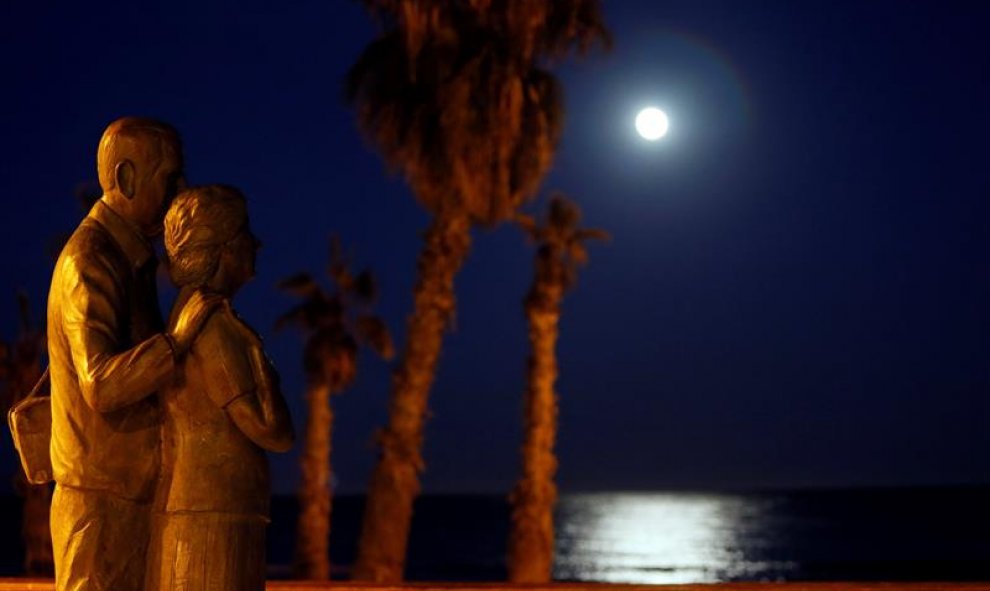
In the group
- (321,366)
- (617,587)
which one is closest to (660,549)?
(321,366)

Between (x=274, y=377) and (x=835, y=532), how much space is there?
4024 inches

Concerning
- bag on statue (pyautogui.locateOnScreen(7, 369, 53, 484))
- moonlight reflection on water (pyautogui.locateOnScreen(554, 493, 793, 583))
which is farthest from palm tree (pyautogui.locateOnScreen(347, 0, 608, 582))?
moonlight reflection on water (pyautogui.locateOnScreen(554, 493, 793, 583))

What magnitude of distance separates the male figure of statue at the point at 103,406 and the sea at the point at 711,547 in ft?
95.2

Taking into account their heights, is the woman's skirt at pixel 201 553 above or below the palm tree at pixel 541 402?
below

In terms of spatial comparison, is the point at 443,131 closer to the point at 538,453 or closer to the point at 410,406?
the point at 410,406

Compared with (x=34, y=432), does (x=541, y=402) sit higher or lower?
higher

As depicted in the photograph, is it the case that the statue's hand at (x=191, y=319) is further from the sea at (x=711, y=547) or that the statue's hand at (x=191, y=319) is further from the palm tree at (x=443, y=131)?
the sea at (x=711, y=547)

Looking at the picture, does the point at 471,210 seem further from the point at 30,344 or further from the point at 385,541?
the point at 30,344

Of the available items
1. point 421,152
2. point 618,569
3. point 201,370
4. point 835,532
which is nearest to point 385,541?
point 421,152

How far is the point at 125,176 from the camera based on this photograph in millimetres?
4039

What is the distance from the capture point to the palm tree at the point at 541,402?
62.1 ft

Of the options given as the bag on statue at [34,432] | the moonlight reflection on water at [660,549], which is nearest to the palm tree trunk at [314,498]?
the moonlight reflection on water at [660,549]

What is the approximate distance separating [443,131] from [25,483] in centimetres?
938

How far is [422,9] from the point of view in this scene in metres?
16.9
